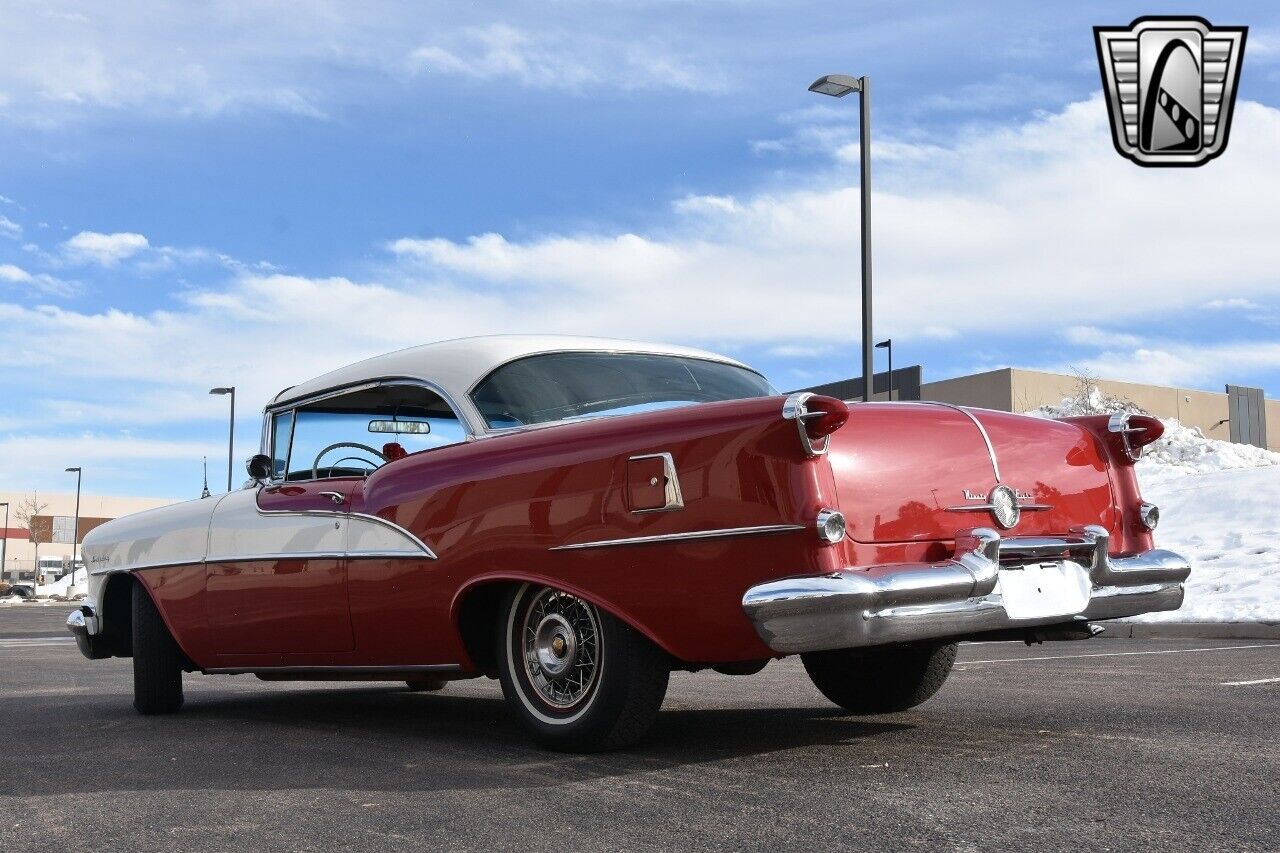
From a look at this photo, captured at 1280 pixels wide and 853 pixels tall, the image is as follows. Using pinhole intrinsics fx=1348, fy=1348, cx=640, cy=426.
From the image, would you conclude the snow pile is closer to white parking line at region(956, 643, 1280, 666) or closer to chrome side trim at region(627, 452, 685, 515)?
white parking line at region(956, 643, 1280, 666)

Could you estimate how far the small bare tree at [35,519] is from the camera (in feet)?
277

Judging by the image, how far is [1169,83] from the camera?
33.8 feet

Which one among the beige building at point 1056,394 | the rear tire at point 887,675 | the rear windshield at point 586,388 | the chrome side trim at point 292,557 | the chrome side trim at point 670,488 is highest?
the beige building at point 1056,394

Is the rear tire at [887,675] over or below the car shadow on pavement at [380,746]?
over

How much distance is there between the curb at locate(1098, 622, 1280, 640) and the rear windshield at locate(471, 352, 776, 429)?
756 cm

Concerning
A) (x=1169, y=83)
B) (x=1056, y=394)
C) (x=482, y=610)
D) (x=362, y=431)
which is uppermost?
(x=1056, y=394)

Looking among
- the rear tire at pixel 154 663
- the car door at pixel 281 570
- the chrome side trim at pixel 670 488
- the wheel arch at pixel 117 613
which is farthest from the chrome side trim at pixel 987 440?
the wheel arch at pixel 117 613

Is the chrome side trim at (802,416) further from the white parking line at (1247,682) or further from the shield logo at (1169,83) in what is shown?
the shield logo at (1169,83)

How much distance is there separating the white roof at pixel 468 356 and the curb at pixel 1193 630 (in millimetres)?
7591

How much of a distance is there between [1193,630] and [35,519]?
84.1 metres

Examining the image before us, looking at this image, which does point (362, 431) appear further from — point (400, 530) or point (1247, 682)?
point (1247, 682)

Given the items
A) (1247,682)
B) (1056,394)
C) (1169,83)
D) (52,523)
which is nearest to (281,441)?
(1247,682)

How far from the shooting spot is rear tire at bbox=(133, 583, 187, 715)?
6602mm

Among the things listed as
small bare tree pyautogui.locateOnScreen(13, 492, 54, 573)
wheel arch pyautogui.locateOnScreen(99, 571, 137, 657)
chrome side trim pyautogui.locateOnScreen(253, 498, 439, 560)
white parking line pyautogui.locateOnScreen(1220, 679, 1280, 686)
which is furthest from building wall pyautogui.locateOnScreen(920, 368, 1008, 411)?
small bare tree pyautogui.locateOnScreen(13, 492, 54, 573)
